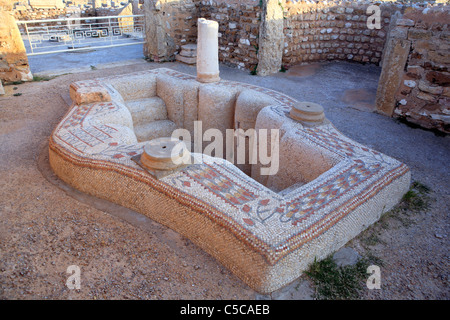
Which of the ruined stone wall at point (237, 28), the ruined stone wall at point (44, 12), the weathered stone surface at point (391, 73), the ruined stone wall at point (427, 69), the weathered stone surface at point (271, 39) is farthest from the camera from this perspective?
the ruined stone wall at point (44, 12)

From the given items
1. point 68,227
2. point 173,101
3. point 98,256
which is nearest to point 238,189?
point 98,256

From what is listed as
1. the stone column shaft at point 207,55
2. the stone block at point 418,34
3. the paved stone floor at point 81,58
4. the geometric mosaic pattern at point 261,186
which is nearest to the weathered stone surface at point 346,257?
the geometric mosaic pattern at point 261,186

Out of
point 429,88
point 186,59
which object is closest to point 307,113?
point 429,88

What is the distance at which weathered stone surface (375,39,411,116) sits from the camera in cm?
555

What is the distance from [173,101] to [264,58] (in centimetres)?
299

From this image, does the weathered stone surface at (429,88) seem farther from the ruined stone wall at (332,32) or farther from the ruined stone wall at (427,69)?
the ruined stone wall at (332,32)

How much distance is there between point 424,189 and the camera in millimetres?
3961

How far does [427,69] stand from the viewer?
5.29 metres

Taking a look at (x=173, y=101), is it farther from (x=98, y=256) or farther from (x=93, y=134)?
(x=98, y=256)

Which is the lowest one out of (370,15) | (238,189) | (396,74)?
(238,189)

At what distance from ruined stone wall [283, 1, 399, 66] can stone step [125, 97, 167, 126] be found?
153 inches

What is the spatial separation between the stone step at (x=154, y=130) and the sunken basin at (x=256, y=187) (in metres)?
1.09

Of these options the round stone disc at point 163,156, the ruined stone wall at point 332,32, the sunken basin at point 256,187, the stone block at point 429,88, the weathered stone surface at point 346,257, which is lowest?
the weathered stone surface at point 346,257

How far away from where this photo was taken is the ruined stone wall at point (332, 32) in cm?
834
